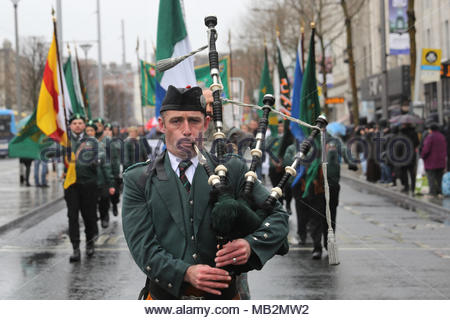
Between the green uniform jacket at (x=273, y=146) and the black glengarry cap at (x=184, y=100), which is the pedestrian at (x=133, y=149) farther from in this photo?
the black glengarry cap at (x=184, y=100)

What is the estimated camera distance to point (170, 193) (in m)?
3.49

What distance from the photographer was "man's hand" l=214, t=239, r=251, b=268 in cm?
323

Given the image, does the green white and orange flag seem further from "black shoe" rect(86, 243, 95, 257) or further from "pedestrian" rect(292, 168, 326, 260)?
"pedestrian" rect(292, 168, 326, 260)

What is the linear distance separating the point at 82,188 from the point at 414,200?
9748 mm

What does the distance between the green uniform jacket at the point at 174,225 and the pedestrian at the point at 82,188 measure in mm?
6571

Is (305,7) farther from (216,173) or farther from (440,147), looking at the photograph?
(216,173)

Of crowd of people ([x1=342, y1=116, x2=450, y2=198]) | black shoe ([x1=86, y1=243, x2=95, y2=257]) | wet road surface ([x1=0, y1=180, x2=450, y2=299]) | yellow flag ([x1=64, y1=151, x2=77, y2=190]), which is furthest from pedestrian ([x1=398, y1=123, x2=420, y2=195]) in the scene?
yellow flag ([x1=64, y1=151, x2=77, y2=190])

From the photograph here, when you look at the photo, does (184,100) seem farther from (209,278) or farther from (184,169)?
(209,278)

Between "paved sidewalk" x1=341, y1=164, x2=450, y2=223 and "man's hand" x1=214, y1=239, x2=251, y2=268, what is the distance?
11.5 metres

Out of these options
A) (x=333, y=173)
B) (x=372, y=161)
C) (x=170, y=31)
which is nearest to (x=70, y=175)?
(x=170, y=31)
